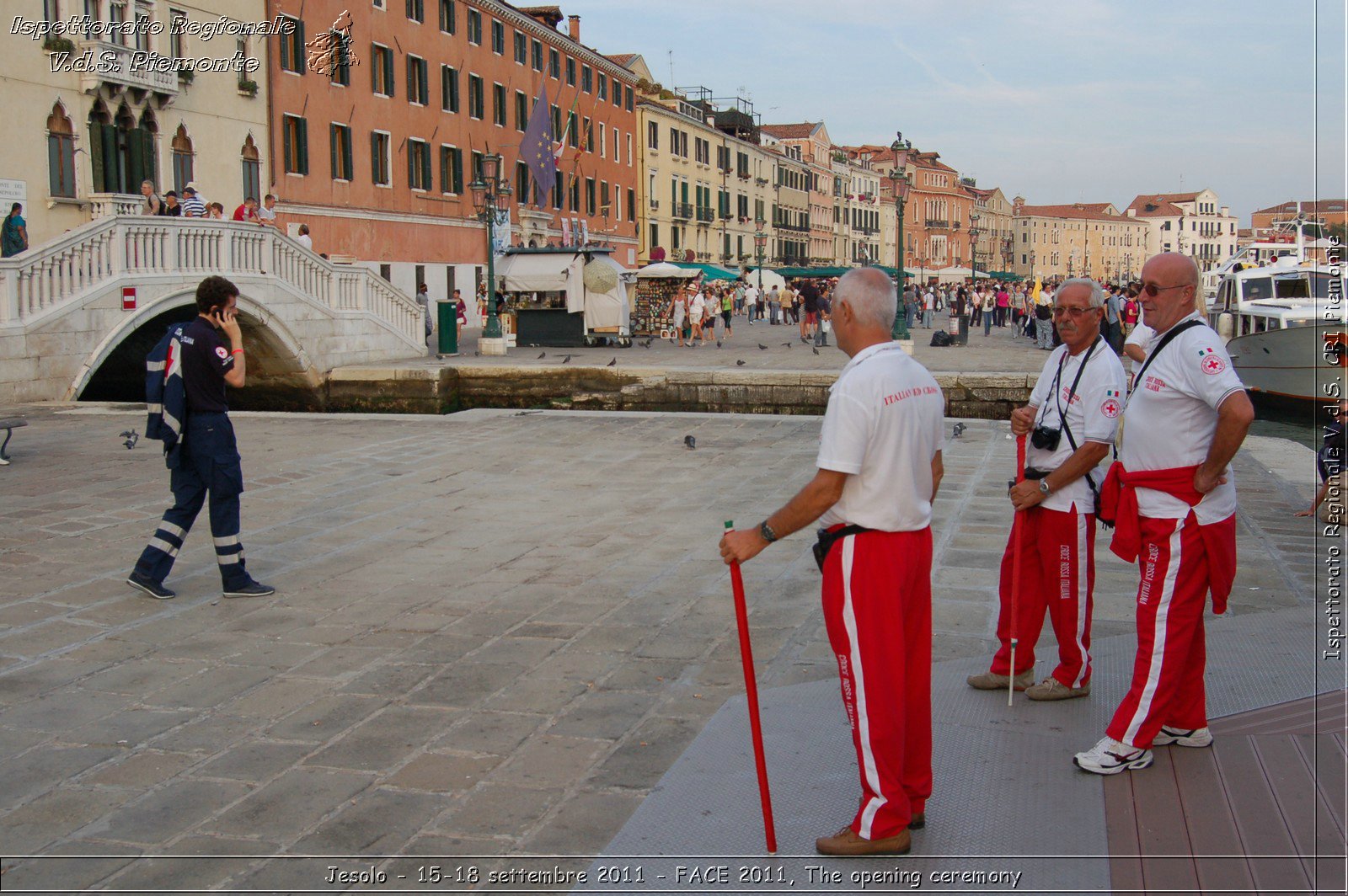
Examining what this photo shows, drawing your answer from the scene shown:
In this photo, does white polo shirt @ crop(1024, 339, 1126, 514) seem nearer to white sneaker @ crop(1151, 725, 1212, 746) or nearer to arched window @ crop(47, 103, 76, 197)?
white sneaker @ crop(1151, 725, 1212, 746)

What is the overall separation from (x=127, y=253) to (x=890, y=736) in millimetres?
15843

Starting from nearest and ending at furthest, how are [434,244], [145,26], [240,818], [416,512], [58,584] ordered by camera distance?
[240,818] < [58,584] < [416,512] < [145,26] < [434,244]

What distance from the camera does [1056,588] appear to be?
429 centimetres

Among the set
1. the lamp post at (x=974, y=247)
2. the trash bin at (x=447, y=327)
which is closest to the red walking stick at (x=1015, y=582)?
the trash bin at (x=447, y=327)

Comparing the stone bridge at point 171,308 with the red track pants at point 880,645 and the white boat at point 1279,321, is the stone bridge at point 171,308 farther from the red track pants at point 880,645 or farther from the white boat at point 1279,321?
the white boat at point 1279,321

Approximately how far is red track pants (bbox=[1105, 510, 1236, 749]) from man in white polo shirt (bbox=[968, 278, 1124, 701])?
1.73 ft

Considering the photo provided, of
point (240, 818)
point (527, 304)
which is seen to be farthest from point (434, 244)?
point (240, 818)

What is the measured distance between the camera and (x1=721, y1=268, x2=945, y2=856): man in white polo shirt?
311cm

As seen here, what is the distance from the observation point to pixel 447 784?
150 inches

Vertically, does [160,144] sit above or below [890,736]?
above

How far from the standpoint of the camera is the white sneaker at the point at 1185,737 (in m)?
3.86

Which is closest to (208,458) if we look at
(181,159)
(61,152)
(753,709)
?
(753,709)

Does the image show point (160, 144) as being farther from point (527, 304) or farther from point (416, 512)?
point (416, 512)

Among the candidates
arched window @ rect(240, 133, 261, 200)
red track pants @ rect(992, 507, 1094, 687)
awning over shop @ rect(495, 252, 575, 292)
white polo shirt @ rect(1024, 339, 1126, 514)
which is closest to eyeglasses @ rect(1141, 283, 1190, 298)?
white polo shirt @ rect(1024, 339, 1126, 514)
